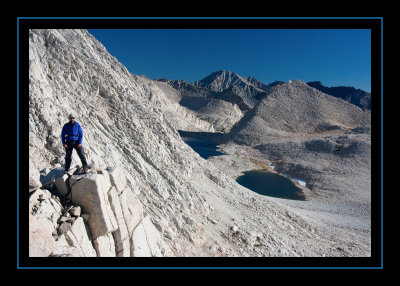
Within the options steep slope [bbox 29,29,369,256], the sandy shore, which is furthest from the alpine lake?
steep slope [bbox 29,29,369,256]

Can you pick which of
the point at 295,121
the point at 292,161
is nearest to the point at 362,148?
the point at 292,161

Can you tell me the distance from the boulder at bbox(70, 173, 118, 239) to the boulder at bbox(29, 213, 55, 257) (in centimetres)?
93

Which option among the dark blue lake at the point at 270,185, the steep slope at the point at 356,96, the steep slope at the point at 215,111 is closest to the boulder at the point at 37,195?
the dark blue lake at the point at 270,185

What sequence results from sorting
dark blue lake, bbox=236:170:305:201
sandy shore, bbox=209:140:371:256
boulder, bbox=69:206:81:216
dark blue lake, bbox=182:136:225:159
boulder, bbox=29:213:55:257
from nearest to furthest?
boulder, bbox=29:213:55:257 < boulder, bbox=69:206:81:216 < sandy shore, bbox=209:140:371:256 < dark blue lake, bbox=236:170:305:201 < dark blue lake, bbox=182:136:225:159

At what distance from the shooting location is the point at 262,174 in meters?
44.7

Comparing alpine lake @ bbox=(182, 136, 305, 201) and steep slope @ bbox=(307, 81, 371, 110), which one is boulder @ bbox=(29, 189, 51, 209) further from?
steep slope @ bbox=(307, 81, 371, 110)

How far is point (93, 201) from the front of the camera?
5652 mm

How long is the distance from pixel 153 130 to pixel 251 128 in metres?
60.6

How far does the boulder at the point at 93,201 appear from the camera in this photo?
222 inches

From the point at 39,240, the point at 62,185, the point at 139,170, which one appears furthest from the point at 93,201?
the point at 139,170

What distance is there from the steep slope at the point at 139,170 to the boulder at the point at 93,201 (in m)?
0.05

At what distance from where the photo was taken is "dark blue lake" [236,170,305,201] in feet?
113

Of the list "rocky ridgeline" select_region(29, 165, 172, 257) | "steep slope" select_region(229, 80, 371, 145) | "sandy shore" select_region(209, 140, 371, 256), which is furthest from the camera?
"steep slope" select_region(229, 80, 371, 145)
